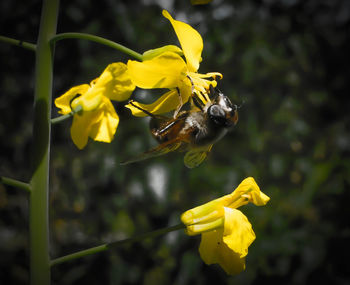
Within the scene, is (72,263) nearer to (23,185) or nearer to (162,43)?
(162,43)

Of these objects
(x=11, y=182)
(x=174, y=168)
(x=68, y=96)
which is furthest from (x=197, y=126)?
(x=174, y=168)

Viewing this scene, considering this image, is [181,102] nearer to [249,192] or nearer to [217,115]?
[217,115]

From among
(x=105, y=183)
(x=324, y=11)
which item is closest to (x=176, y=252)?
(x=105, y=183)

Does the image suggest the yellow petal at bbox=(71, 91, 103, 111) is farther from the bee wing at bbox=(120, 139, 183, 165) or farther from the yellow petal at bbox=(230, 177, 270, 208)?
the yellow petal at bbox=(230, 177, 270, 208)

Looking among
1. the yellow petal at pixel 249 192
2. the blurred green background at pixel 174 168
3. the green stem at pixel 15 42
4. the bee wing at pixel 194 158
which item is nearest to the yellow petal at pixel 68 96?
the green stem at pixel 15 42

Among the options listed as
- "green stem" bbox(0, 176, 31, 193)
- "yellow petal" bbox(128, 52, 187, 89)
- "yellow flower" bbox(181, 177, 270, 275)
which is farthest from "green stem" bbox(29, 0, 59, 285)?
"yellow flower" bbox(181, 177, 270, 275)
